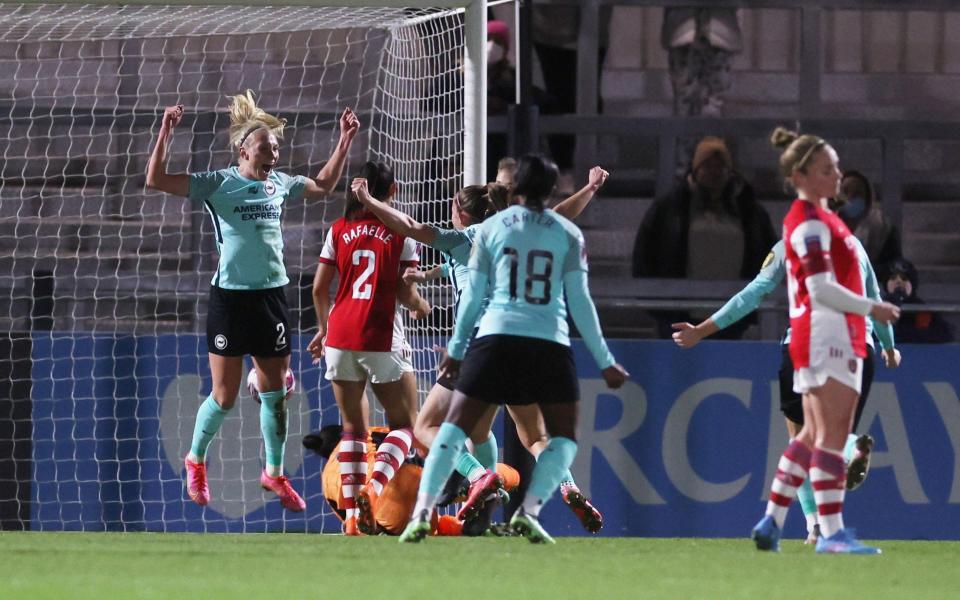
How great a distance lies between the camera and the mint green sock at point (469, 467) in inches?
344

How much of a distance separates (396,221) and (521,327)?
4.63ft

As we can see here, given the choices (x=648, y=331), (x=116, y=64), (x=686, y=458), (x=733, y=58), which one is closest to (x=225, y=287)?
(x=686, y=458)

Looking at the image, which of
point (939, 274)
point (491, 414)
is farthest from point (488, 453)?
point (939, 274)

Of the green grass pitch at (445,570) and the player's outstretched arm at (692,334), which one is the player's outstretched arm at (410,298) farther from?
the player's outstretched arm at (692,334)

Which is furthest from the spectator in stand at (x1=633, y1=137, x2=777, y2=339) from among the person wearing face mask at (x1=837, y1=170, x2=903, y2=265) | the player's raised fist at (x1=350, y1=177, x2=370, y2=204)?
the player's raised fist at (x1=350, y1=177, x2=370, y2=204)

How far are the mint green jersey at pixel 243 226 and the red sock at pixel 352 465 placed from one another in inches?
33.5

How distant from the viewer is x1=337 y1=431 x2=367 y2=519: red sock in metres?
8.82

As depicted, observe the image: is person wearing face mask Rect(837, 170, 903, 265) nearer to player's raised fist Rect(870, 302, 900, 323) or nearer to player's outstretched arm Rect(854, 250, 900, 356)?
player's outstretched arm Rect(854, 250, 900, 356)

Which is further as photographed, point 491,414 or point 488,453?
point 488,453

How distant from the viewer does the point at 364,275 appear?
891 cm

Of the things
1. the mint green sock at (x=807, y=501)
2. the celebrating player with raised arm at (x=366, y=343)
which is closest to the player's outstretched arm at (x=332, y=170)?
the celebrating player with raised arm at (x=366, y=343)

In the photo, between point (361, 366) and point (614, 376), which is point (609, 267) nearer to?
point (361, 366)

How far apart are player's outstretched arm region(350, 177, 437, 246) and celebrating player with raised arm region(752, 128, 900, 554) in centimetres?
186

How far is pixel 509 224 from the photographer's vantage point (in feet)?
22.9
